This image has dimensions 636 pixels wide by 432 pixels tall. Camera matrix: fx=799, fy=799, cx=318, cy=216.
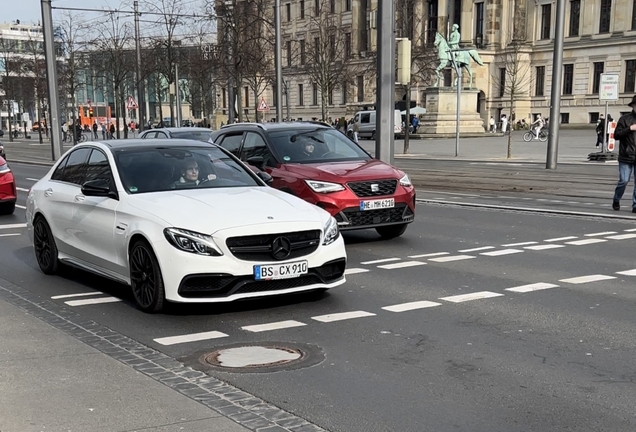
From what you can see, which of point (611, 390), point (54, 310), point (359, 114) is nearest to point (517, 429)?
point (611, 390)

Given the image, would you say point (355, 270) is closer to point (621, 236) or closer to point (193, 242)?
point (193, 242)

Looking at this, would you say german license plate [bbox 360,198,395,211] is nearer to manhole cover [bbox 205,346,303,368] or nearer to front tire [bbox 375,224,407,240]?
front tire [bbox 375,224,407,240]

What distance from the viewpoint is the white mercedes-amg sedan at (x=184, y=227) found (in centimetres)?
681

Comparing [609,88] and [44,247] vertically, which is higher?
[609,88]

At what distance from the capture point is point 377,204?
35.7ft

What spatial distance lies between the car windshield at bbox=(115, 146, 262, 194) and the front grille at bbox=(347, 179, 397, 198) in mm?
2457

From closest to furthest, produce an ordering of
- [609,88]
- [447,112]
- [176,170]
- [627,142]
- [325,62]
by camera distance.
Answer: [176,170]
[627,142]
[609,88]
[447,112]
[325,62]

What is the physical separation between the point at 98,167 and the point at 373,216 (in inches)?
158

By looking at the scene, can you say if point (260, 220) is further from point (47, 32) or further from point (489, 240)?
point (47, 32)

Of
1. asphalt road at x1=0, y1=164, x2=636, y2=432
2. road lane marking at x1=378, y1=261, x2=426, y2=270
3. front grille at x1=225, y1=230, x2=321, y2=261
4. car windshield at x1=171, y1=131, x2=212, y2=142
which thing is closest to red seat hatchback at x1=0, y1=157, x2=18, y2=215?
asphalt road at x1=0, y1=164, x2=636, y2=432

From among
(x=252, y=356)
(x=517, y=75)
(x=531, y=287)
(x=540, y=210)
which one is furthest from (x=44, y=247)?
(x=517, y=75)

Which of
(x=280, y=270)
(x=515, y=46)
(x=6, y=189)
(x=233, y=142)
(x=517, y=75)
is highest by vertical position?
(x=515, y=46)

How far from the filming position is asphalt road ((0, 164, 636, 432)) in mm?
4680

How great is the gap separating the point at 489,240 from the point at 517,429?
280 inches
